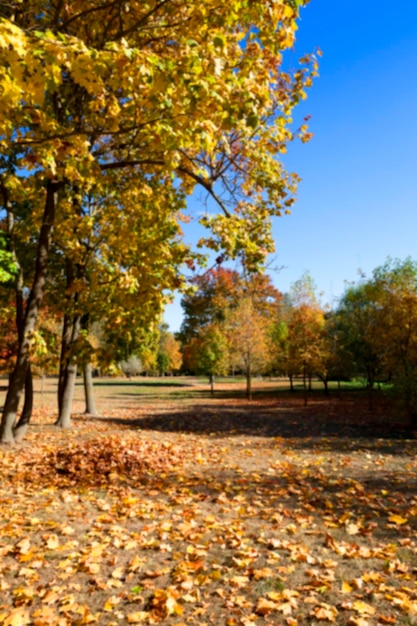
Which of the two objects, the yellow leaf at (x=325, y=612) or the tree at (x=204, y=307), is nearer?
the yellow leaf at (x=325, y=612)

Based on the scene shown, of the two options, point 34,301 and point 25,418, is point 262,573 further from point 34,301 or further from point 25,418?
point 25,418

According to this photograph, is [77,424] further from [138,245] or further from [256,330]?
[256,330]

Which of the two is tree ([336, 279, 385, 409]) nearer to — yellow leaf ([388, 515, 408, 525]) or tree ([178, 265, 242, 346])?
yellow leaf ([388, 515, 408, 525])

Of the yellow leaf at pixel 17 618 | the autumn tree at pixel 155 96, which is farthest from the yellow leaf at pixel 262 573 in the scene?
the autumn tree at pixel 155 96

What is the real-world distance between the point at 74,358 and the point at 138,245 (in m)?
3.32

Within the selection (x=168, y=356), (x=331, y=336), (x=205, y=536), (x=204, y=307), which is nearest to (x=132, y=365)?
(x=168, y=356)

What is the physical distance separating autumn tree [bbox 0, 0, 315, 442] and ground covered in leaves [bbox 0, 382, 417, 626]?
3.50 metres

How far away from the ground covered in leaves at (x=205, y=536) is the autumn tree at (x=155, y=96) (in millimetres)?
3499

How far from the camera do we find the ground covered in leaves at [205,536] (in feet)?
11.2

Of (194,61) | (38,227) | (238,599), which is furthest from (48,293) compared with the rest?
(238,599)

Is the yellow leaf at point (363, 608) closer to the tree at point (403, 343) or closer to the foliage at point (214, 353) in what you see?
the tree at point (403, 343)

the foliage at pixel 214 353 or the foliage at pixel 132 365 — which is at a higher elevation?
the foliage at pixel 214 353

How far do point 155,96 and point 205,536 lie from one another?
511 cm

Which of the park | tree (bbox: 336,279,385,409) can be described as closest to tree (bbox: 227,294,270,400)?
tree (bbox: 336,279,385,409)
